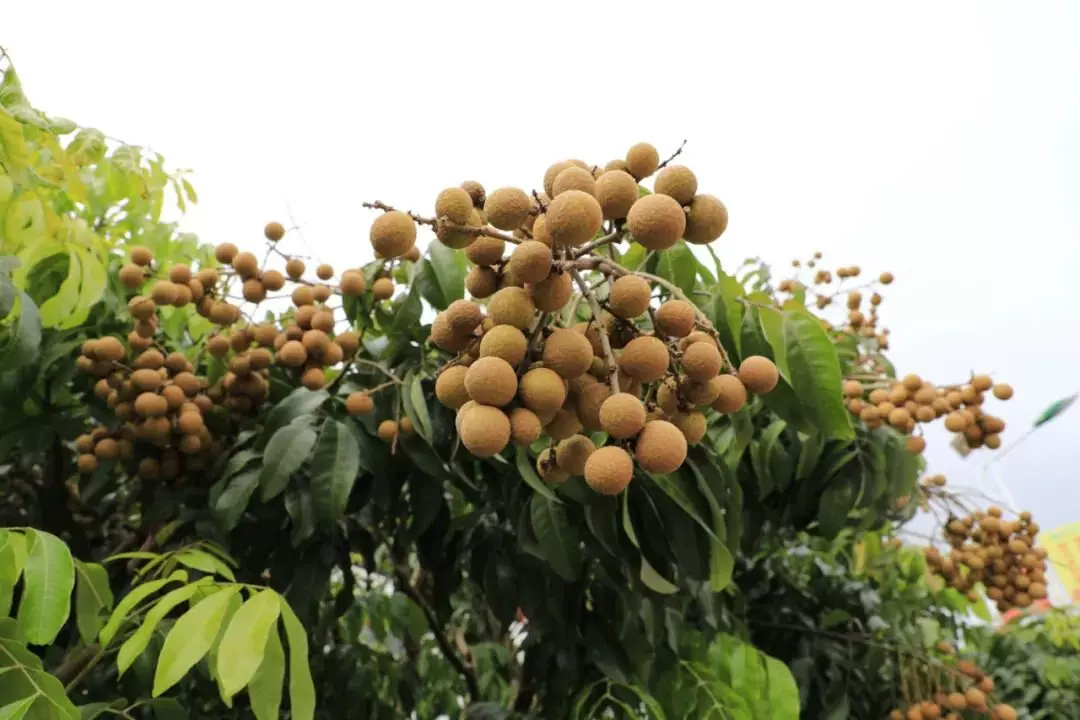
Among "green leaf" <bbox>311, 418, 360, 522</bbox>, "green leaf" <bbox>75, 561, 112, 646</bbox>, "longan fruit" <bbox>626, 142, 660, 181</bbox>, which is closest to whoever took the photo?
"longan fruit" <bbox>626, 142, 660, 181</bbox>

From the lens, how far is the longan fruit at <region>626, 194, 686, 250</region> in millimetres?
556

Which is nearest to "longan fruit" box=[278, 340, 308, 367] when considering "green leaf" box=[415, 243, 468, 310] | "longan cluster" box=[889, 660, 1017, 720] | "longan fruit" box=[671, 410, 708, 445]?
"green leaf" box=[415, 243, 468, 310]

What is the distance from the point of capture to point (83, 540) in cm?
140

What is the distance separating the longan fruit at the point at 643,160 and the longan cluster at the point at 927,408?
82cm

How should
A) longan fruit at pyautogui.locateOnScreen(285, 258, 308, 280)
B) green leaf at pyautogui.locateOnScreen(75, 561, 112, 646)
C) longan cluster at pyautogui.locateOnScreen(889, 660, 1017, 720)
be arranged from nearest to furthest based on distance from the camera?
green leaf at pyautogui.locateOnScreen(75, 561, 112, 646)
longan fruit at pyautogui.locateOnScreen(285, 258, 308, 280)
longan cluster at pyautogui.locateOnScreen(889, 660, 1017, 720)

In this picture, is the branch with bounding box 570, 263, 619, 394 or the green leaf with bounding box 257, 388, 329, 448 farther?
the green leaf with bounding box 257, 388, 329, 448

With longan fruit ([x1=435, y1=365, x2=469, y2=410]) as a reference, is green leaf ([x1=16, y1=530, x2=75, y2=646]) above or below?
below

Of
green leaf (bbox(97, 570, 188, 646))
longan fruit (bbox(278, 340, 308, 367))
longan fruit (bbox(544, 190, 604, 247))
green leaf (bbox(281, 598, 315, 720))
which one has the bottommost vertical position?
green leaf (bbox(97, 570, 188, 646))

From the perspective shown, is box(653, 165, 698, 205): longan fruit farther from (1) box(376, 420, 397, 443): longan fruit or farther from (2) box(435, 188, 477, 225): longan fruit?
(1) box(376, 420, 397, 443): longan fruit

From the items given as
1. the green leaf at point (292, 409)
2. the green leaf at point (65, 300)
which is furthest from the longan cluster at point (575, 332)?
the green leaf at point (65, 300)

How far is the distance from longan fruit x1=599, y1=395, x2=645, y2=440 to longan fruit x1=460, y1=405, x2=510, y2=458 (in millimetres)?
70

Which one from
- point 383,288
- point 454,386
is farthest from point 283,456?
point 454,386

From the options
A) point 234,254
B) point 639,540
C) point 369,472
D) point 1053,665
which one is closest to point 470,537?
point 369,472

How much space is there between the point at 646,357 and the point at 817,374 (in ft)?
1.02
